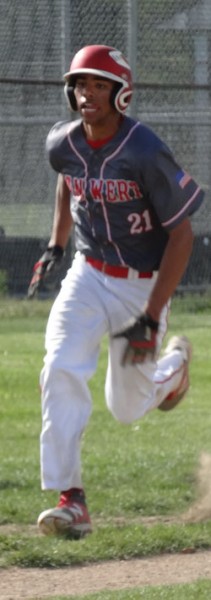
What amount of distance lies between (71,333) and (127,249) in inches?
16.9

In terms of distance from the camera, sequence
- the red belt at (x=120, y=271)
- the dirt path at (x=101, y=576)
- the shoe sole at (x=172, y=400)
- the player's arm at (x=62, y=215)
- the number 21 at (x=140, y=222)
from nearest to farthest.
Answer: the dirt path at (x=101, y=576)
the number 21 at (x=140, y=222)
the red belt at (x=120, y=271)
the player's arm at (x=62, y=215)
the shoe sole at (x=172, y=400)

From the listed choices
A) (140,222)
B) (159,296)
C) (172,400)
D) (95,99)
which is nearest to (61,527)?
(159,296)

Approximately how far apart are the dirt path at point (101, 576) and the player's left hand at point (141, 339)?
0.78m

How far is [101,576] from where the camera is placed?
5.57 m

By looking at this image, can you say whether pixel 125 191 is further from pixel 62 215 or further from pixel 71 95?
pixel 62 215

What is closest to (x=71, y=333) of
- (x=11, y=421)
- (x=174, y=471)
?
(x=174, y=471)

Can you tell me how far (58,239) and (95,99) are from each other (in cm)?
83

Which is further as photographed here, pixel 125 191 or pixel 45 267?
pixel 45 267

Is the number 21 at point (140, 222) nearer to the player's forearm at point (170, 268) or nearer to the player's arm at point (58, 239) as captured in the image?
the player's forearm at point (170, 268)

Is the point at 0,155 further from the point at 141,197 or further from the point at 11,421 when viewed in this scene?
the point at 141,197

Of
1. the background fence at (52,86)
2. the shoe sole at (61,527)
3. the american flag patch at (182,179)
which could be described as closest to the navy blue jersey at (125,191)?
the american flag patch at (182,179)

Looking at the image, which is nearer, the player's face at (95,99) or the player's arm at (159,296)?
the player's arm at (159,296)

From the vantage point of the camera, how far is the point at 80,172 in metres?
6.18

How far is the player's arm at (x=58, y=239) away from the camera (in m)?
6.46
